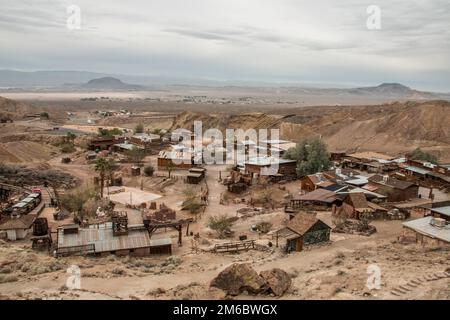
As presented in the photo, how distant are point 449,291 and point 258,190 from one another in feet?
94.7

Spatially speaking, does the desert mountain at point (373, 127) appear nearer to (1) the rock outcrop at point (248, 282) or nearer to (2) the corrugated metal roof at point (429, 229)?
(2) the corrugated metal roof at point (429, 229)

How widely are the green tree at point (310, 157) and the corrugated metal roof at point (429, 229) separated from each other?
23300 millimetres

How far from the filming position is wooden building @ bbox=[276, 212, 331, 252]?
2442cm

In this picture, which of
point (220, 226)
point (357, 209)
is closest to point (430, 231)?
point (357, 209)

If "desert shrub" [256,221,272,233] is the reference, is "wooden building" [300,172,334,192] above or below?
above

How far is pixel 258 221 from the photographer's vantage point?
105ft

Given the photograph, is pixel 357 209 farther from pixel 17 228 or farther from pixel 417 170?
pixel 17 228

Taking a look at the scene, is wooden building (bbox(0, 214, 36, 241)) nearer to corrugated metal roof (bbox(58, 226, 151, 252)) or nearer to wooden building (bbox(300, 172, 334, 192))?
corrugated metal roof (bbox(58, 226, 151, 252))

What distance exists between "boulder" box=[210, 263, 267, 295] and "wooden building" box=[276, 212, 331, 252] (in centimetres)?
835

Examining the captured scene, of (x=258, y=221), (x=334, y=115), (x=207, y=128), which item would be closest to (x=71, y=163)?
(x=258, y=221)

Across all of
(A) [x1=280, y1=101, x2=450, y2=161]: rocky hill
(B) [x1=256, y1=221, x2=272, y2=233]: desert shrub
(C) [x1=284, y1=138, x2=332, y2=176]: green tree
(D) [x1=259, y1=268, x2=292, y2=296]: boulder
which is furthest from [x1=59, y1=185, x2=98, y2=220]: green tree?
(A) [x1=280, y1=101, x2=450, y2=161]: rocky hill

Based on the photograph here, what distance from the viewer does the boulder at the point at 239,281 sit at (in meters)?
15.9

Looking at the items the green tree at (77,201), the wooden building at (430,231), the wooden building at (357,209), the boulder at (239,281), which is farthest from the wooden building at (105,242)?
the wooden building at (430,231)

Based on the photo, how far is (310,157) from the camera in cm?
4928
